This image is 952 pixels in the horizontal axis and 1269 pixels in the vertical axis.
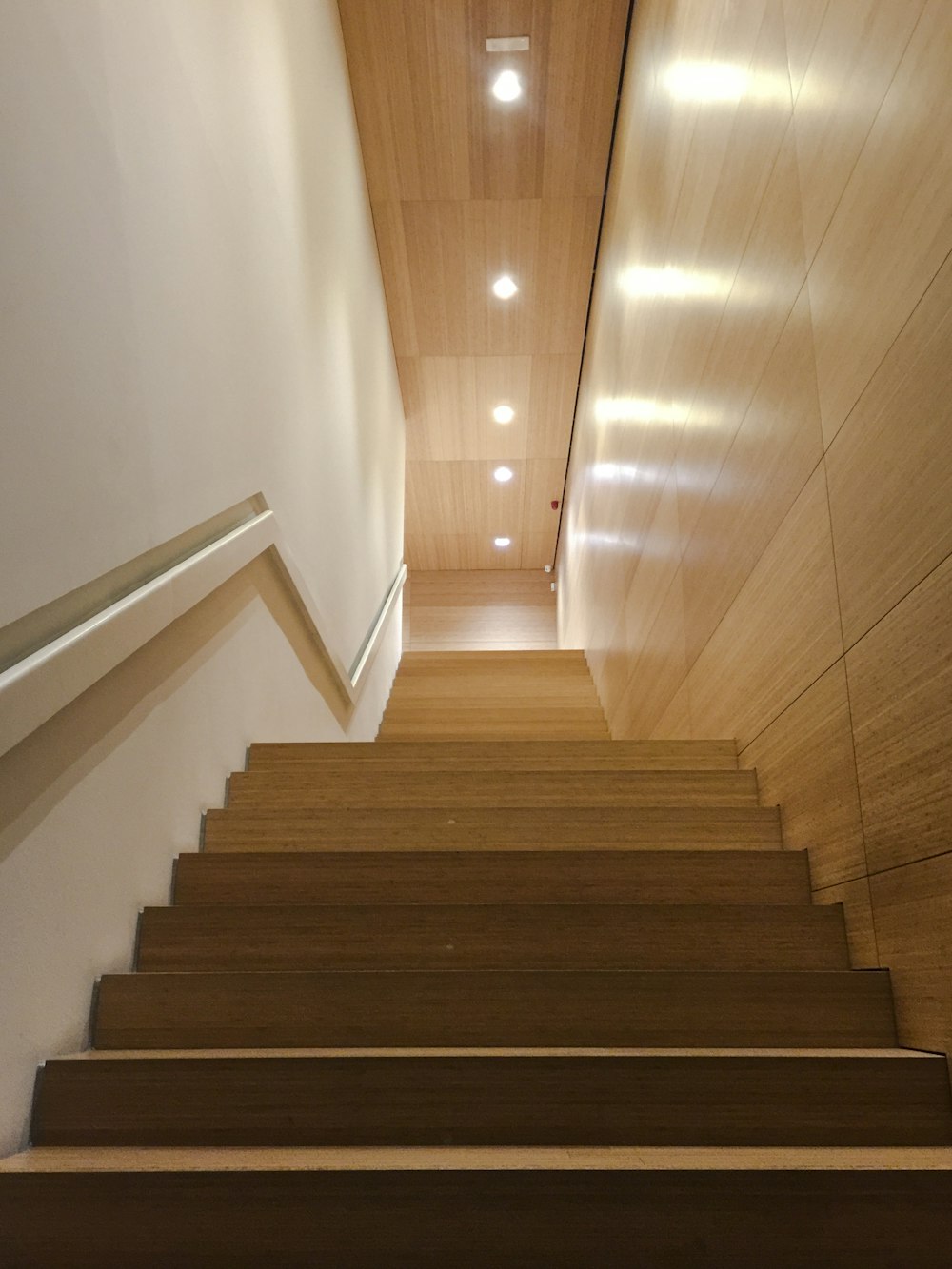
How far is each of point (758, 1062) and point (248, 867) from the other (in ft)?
4.00

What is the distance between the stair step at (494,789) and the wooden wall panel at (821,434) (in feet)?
0.48

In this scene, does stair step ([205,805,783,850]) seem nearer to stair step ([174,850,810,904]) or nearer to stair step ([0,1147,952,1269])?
stair step ([174,850,810,904])

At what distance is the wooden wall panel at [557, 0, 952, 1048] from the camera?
1.69m

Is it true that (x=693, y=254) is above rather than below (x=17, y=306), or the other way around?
above

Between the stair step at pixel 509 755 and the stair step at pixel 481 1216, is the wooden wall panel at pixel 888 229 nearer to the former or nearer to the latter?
the stair step at pixel 509 755

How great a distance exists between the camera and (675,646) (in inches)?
149

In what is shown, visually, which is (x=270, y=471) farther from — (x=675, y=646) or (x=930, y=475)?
(x=930, y=475)

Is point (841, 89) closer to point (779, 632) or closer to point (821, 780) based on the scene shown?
point (779, 632)

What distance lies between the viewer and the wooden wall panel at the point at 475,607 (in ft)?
39.2

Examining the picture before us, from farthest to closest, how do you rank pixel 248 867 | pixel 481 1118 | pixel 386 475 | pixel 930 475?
pixel 386 475 < pixel 248 867 < pixel 930 475 < pixel 481 1118

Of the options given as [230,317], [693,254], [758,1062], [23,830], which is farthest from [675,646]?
[23,830]

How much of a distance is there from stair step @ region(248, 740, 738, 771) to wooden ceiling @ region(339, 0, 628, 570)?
11.8ft

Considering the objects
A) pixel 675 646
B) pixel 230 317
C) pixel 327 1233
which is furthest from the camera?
pixel 675 646

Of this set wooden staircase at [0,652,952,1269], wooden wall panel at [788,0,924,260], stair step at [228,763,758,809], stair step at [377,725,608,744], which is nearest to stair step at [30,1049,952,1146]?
wooden staircase at [0,652,952,1269]
